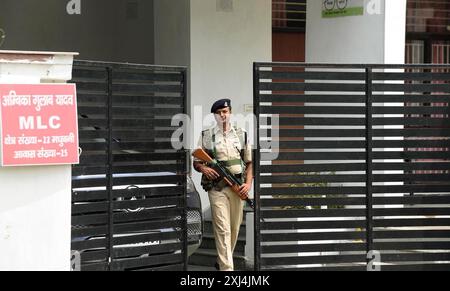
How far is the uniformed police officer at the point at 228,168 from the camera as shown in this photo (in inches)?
380

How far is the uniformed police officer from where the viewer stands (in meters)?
9.66

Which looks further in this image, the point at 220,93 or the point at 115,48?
the point at 115,48

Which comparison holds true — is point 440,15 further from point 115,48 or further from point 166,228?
point 166,228

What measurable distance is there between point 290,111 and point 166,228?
1.61 meters

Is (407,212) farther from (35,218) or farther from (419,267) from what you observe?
(35,218)

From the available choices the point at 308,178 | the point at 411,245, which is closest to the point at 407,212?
the point at 411,245

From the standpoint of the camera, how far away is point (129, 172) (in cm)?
858

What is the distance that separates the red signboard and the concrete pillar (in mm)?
81

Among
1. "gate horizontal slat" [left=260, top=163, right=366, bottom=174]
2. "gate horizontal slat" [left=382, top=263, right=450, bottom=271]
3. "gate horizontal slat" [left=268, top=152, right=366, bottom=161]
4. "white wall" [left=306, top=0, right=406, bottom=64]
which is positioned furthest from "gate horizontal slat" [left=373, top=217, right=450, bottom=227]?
"white wall" [left=306, top=0, right=406, bottom=64]

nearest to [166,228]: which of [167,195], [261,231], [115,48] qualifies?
[167,195]

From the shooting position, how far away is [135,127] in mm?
8586

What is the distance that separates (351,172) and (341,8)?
12.4 feet

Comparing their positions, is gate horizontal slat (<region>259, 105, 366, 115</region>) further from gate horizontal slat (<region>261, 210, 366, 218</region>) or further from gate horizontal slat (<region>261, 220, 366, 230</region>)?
gate horizontal slat (<region>261, 220, 366, 230</region>)

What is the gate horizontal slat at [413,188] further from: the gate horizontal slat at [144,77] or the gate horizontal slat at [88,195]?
the gate horizontal slat at [88,195]
